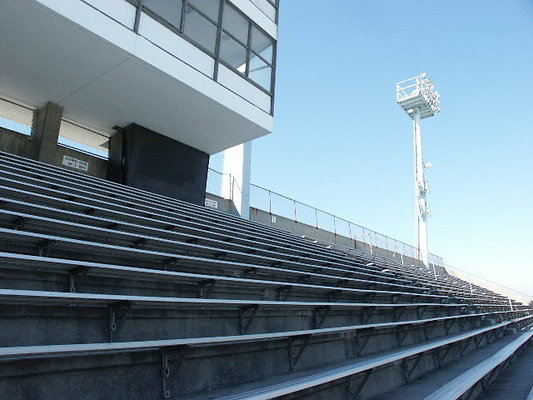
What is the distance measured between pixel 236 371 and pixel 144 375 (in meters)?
0.64

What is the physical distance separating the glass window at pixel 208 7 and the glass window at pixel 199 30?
114 mm

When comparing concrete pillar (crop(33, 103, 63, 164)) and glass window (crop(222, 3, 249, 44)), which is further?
glass window (crop(222, 3, 249, 44))

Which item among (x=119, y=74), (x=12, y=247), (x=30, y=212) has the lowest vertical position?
(x=12, y=247)

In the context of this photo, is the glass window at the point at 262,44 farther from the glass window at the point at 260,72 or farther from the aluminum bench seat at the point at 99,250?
the aluminum bench seat at the point at 99,250

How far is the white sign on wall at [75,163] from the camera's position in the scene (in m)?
6.86

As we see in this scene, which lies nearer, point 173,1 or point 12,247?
point 12,247

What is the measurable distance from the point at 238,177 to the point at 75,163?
3.93 meters

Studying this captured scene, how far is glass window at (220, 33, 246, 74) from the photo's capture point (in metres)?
7.09

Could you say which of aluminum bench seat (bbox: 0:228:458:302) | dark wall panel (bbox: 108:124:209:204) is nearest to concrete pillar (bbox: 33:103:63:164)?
dark wall panel (bbox: 108:124:209:204)

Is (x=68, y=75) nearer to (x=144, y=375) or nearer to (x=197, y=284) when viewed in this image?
(x=197, y=284)

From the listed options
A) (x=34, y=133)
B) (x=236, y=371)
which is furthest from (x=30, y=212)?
(x=34, y=133)

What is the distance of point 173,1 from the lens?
20.4 ft

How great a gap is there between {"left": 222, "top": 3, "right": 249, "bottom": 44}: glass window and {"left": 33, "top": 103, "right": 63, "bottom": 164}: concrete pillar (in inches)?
128

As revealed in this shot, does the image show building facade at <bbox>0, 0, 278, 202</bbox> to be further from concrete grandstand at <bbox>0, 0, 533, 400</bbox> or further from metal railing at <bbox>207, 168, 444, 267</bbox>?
metal railing at <bbox>207, 168, 444, 267</bbox>
